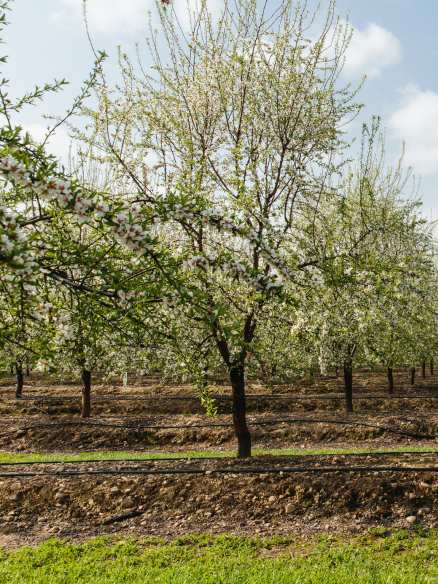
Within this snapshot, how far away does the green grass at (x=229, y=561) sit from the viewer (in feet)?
12.4

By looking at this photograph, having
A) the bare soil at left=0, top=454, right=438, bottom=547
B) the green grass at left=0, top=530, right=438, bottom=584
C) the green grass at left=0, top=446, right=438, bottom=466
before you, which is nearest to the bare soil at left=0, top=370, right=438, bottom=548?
the bare soil at left=0, top=454, right=438, bottom=547

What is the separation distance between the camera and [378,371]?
31.5 meters

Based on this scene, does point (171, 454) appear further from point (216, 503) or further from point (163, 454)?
point (216, 503)

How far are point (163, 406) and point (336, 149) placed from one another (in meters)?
11.5

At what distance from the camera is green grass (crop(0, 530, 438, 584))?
12.4 ft

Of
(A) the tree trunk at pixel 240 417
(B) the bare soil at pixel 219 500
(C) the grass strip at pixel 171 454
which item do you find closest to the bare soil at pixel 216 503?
(B) the bare soil at pixel 219 500

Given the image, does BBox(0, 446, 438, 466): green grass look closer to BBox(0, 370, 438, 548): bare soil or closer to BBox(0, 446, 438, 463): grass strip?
BBox(0, 446, 438, 463): grass strip

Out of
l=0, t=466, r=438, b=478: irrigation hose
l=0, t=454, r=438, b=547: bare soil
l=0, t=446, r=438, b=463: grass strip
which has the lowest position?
l=0, t=446, r=438, b=463: grass strip

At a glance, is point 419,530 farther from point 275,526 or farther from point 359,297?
point 359,297

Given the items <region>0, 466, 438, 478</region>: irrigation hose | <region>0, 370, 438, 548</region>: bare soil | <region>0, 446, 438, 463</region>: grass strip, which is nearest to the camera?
<region>0, 370, 438, 548</region>: bare soil

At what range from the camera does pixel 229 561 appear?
13.8 ft

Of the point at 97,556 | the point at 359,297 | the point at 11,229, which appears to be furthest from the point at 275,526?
the point at 11,229

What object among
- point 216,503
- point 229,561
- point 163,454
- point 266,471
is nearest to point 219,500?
point 216,503

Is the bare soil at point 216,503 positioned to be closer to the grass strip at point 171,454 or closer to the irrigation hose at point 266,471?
the irrigation hose at point 266,471
